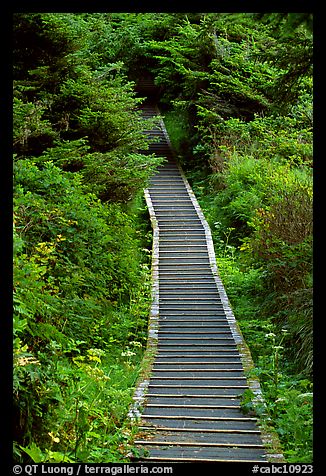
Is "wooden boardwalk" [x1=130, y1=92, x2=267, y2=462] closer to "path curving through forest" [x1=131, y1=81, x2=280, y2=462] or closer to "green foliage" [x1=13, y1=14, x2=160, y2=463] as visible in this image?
"path curving through forest" [x1=131, y1=81, x2=280, y2=462]

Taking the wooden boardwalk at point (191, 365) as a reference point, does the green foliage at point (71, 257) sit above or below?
above

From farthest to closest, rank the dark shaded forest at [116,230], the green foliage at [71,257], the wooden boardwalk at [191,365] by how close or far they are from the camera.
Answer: the wooden boardwalk at [191,365]
the dark shaded forest at [116,230]
the green foliage at [71,257]

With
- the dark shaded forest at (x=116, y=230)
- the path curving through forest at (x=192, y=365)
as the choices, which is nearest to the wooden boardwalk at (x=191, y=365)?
the path curving through forest at (x=192, y=365)

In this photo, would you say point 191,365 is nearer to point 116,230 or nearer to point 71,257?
point 71,257

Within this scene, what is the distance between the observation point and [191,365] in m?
8.70

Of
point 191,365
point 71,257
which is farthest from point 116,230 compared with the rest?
point 191,365

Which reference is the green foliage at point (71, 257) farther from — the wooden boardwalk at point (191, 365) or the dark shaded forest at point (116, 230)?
the wooden boardwalk at point (191, 365)

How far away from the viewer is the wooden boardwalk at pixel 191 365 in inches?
252

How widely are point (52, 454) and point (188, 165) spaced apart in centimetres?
1546

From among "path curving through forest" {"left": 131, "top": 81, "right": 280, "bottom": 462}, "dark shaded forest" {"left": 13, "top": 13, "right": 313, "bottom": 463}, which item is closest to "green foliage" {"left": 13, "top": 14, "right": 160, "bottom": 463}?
"dark shaded forest" {"left": 13, "top": 13, "right": 313, "bottom": 463}

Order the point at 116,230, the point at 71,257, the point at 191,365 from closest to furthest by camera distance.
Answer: the point at 191,365 < the point at 71,257 < the point at 116,230

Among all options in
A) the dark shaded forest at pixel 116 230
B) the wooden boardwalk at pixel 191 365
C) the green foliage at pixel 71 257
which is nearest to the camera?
the green foliage at pixel 71 257
